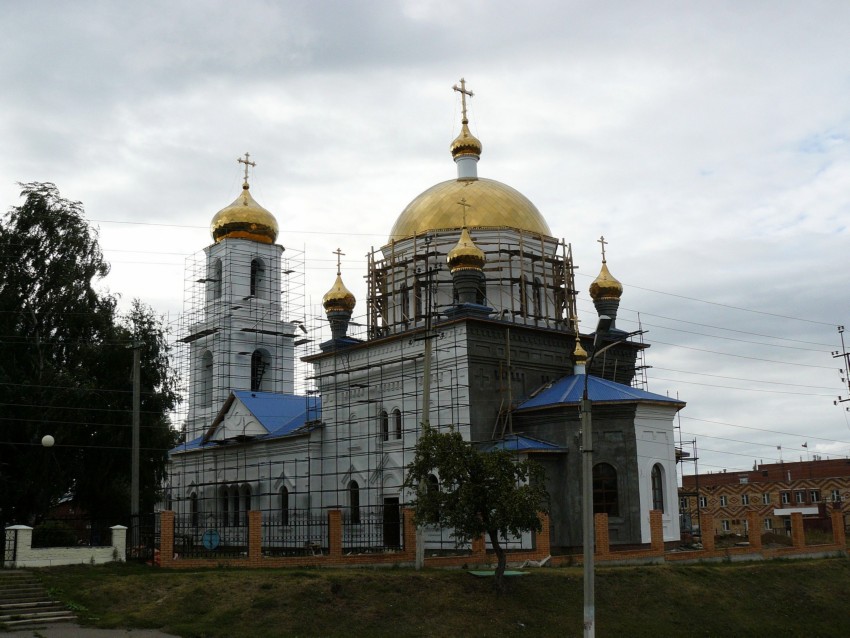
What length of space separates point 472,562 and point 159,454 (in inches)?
Result: 397

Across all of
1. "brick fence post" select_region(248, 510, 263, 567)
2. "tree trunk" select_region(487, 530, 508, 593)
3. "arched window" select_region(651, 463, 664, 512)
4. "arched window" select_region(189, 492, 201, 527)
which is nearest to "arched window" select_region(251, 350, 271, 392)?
"arched window" select_region(189, 492, 201, 527)

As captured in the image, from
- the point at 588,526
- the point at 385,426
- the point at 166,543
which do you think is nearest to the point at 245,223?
the point at 385,426

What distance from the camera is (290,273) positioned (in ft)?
128

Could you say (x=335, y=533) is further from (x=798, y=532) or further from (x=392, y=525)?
(x=798, y=532)

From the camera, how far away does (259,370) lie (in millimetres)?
38500

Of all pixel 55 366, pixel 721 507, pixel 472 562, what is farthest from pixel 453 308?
pixel 721 507

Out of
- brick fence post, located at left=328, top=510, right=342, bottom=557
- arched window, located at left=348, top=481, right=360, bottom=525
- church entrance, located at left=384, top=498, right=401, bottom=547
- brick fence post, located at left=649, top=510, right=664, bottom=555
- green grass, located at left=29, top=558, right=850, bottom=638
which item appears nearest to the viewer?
green grass, located at left=29, top=558, right=850, bottom=638

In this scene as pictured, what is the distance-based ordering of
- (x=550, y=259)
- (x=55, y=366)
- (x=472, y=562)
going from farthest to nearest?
(x=550, y=259), (x=55, y=366), (x=472, y=562)

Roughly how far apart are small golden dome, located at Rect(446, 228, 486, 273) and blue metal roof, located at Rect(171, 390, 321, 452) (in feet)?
26.5

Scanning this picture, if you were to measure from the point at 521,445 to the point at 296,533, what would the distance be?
7.67m

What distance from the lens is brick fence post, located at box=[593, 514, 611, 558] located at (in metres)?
23.1

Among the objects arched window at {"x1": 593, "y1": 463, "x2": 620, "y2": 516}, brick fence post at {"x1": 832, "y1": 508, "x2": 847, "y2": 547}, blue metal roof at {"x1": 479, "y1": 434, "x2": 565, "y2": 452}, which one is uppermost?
blue metal roof at {"x1": 479, "y1": 434, "x2": 565, "y2": 452}

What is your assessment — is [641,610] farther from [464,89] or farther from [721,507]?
[721,507]

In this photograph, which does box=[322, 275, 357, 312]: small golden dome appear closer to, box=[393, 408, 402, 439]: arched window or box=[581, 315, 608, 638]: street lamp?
box=[393, 408, 402, 439]: arched window
